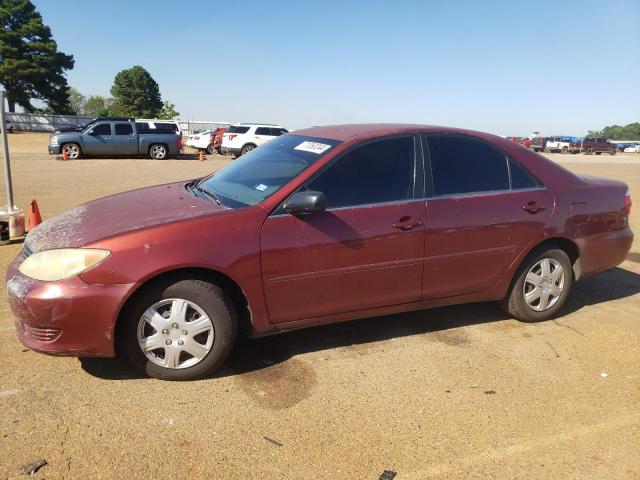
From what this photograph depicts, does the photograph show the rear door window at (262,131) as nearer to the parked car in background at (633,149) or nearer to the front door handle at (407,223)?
the front door handle at (407,223)

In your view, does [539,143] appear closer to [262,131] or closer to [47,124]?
[262,131]

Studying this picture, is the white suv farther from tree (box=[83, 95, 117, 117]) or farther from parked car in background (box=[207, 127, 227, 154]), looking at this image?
tree (box=[83, 95, 117, 117])

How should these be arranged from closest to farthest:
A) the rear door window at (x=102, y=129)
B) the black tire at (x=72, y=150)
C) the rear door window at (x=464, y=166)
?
the rear door window at (x=464, y=166), the black tire at (x=72, y=150), the rear door window at (x=102, y=129)

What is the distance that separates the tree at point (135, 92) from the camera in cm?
8506

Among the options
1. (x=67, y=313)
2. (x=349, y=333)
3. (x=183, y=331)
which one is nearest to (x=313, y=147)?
(x=349, y=333)

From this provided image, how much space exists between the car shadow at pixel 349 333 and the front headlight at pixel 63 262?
2.45 feet

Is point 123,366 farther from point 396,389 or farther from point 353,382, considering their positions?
point 396,389

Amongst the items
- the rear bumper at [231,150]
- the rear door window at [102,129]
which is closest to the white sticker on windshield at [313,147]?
the rear door window at [102,129]

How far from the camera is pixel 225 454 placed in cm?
257

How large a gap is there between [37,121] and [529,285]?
54.6 m

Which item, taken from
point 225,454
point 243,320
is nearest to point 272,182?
point 243,320

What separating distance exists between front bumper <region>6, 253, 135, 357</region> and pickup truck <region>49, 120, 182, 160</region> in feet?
64.2

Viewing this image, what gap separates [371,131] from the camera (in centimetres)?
384

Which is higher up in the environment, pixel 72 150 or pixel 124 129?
pixel 124 129
